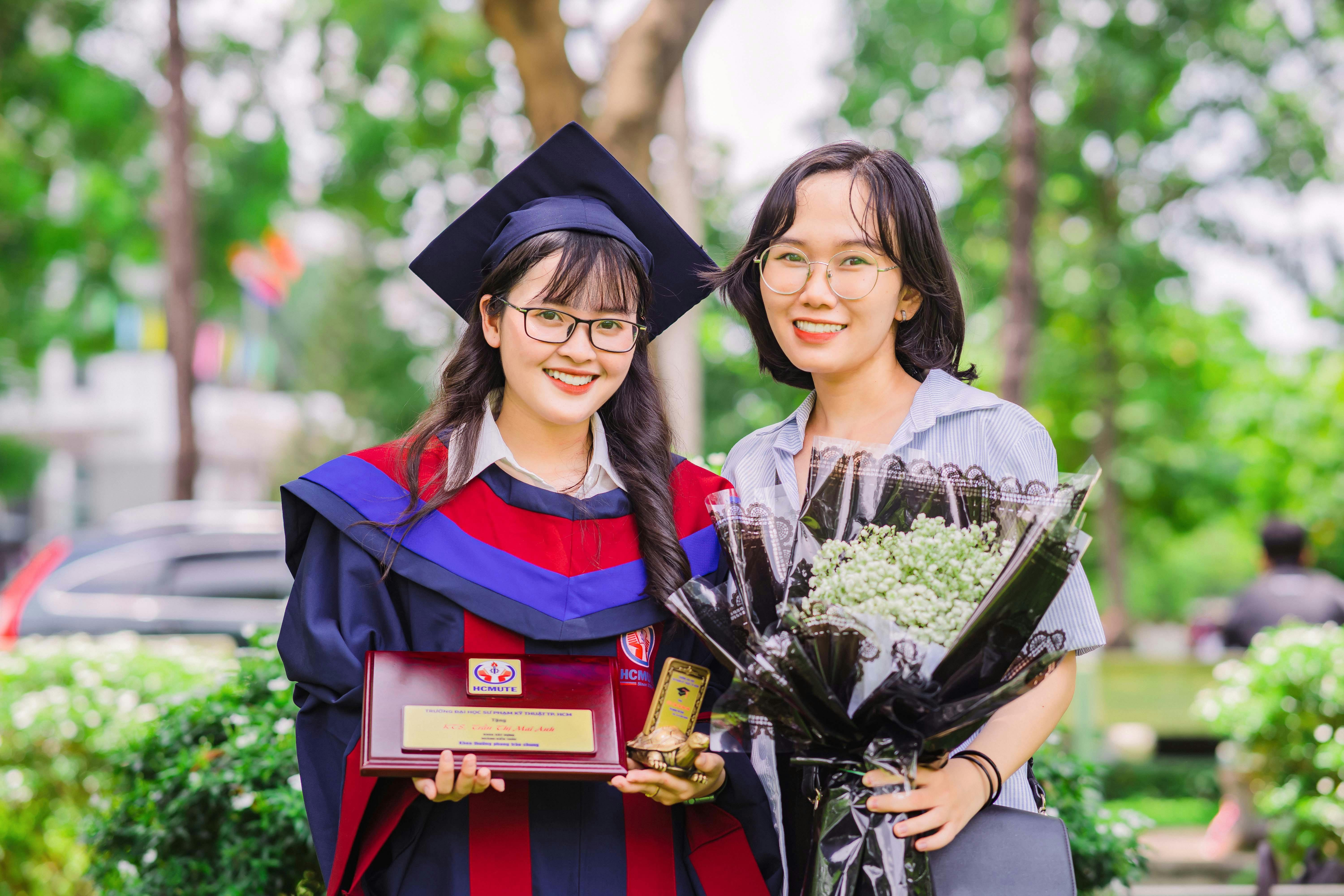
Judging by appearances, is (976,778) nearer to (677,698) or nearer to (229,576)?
(677,698)

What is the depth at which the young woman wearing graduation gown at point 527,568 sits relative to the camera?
191 cm

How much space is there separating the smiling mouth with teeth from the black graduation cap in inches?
9.0

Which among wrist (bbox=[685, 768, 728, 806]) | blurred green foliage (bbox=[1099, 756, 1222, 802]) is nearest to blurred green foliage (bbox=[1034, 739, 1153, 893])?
wrist (bbox=[685, 768, 728, 806])

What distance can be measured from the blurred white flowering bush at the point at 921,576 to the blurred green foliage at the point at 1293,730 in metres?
3.37

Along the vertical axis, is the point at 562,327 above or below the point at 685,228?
below

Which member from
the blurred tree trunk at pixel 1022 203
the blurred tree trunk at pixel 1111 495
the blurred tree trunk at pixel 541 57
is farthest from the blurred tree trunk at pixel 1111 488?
the blurred tree trunk at pixel 541 57

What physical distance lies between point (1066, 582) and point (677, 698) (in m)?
0.62

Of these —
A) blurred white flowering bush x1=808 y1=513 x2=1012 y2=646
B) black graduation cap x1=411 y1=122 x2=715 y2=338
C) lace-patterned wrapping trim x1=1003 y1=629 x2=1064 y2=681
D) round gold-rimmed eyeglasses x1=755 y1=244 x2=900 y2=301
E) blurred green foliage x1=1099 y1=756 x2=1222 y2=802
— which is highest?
black graduation cap x1=411 y1=122 x2=715 y2=338

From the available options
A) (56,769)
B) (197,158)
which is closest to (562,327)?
(56,769)

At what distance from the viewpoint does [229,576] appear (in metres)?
7.21

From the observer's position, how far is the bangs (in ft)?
6.59

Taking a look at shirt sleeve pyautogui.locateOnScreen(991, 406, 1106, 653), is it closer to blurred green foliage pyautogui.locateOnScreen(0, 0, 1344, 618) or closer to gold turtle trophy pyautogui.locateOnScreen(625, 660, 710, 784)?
gold turtle trophy pyautogui.locateOnScreen(625, 660, 710, 784)

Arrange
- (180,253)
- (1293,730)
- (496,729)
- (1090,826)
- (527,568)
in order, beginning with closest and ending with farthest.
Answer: (496,729)
(527,568)
(1090,826)
(1293,730)
(180,253)

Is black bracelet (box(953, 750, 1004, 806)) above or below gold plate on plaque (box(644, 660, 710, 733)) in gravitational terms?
below
